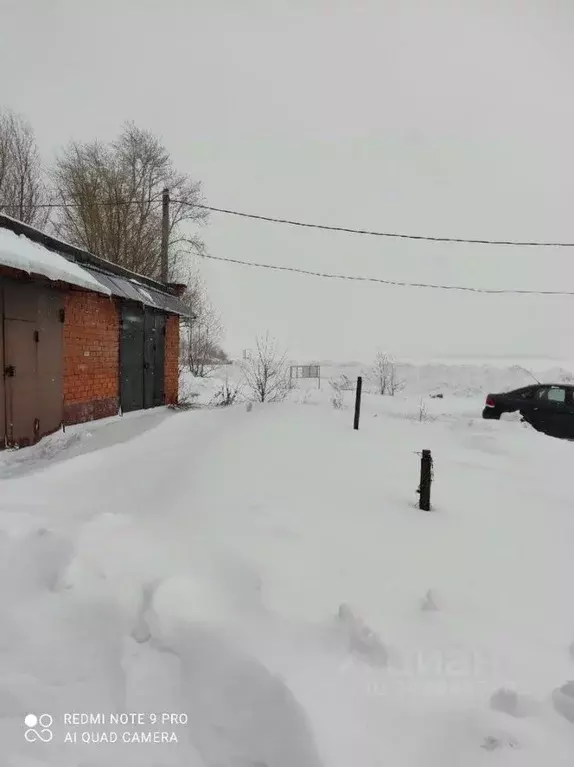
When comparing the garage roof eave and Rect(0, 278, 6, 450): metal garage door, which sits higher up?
the garage roof eave

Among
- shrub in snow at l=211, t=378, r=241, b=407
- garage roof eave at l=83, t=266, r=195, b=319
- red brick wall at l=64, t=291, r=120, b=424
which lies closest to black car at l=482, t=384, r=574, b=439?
shrub in snow at l=211, t=378, r=241, b=407

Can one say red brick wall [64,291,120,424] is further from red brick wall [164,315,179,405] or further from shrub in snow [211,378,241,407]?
shrub in snow [211,378,241,407]

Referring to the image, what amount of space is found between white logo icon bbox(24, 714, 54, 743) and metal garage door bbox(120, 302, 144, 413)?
7.92 m

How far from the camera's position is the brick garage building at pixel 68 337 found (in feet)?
18.5

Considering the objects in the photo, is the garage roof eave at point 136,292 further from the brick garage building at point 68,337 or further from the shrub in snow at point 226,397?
the shrub in snow at point 226,397

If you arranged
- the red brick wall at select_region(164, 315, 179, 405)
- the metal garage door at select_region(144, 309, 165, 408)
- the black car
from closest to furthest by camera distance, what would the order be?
the black car
the metal garage door at select_region(144, 309, 165, 408)
the red brick wall at select_region(164, 315, 179, 405)

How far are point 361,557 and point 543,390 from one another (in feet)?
29.2

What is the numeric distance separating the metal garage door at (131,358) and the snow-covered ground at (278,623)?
17.7ft

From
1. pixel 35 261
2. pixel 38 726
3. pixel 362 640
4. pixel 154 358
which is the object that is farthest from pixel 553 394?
pixel 38 726

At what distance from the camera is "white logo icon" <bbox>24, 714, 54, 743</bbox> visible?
153 cm

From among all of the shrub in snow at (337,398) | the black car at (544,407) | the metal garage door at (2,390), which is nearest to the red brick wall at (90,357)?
the metal garage door at (2,390)

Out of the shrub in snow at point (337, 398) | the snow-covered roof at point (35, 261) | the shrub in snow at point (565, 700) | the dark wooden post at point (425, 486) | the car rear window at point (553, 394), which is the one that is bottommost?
the shrub in snow at point (337, 398)

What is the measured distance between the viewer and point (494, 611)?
2277 mm

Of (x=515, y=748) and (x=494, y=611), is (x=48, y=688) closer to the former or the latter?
(x=515, y=748)
